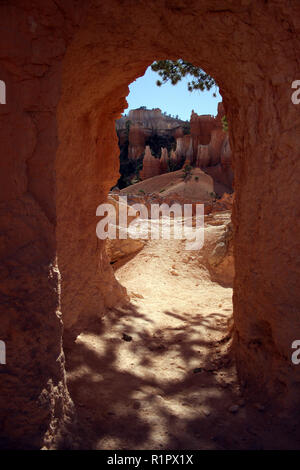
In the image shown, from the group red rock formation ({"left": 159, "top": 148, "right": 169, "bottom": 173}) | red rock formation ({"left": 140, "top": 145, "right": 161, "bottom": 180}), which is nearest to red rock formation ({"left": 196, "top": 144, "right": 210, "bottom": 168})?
red rock formation ({"left": 159, "top": 148, "right": 169, "bottom": 173})

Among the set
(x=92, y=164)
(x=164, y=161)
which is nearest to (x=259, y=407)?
(x=92, y=164)

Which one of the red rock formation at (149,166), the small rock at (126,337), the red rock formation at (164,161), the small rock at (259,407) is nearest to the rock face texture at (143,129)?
the red rock formation at (164,161)

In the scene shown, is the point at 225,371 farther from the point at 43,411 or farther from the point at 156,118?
the point at 156,118

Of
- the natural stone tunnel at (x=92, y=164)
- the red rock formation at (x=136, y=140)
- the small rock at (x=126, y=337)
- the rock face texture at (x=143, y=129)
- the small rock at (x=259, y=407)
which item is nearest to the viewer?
the natural stone tunnel at (x=92, y=164)

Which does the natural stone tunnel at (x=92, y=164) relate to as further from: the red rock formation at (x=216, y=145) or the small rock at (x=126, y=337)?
the red rock formation at (x=216, y=145)

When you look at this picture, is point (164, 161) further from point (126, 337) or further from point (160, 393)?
point (160, 393)

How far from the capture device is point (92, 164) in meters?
4.38

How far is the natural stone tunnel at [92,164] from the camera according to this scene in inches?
78.0

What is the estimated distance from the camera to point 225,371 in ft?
10.7

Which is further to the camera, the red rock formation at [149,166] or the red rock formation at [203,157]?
the red rock formation at [149,166]

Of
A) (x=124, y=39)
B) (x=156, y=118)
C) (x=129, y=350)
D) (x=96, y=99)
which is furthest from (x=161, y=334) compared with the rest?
(x=156, y=118)

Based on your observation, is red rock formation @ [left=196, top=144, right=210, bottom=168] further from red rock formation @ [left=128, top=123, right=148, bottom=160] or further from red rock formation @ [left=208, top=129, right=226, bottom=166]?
red rock formation @ [left=128, top=123, right=148, bottom=160]

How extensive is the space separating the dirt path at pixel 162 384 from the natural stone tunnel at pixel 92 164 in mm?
261

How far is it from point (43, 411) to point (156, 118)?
48395 mm
